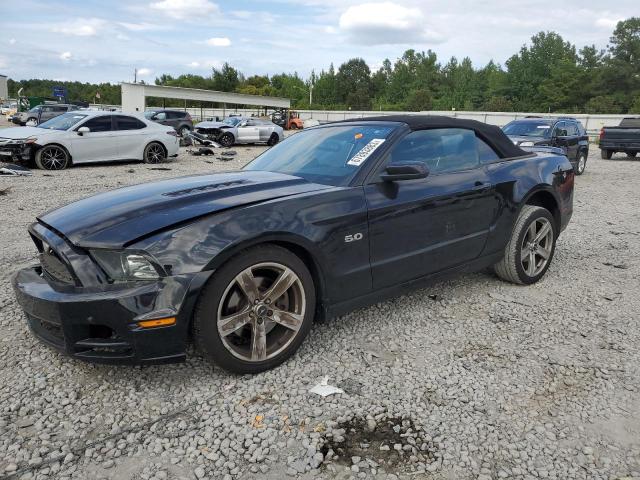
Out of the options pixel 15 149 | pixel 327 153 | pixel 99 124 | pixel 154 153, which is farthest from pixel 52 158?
pixel 327 153

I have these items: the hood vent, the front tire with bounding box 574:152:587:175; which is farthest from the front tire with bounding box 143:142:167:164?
the front tire with bounding box 574:152:587:175

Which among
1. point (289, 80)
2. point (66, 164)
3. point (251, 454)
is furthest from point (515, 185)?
point (289, 80)

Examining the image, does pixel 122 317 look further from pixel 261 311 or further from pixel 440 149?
pixel 440 149

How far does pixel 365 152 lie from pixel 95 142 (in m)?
11.0

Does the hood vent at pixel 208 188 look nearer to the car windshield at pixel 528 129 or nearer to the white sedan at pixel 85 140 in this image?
the white sedan at pixel 85 140

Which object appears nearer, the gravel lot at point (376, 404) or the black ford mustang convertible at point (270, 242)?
the gravel lot at point (376, 404)

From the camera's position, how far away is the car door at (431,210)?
337 cm

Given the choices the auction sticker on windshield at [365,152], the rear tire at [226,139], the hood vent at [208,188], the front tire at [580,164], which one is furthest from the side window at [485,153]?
the rear tire at [226,139]

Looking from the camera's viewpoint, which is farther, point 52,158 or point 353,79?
point 353,79

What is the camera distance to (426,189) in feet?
11.9

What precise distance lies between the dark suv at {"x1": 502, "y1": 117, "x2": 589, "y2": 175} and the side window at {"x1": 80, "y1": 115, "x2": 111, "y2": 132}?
1035 cm

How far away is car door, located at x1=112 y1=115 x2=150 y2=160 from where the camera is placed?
1308cm

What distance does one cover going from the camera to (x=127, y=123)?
43.6 ft

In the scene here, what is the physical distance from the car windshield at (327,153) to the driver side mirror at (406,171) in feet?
0.79
